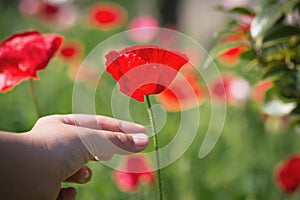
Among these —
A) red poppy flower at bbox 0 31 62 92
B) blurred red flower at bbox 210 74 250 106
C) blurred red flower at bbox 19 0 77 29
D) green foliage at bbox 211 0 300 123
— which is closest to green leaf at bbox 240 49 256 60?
green foliage at bbox 211 0 300 123

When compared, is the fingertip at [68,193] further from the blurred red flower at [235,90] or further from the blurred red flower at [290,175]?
the blurred red flower at [235,90]

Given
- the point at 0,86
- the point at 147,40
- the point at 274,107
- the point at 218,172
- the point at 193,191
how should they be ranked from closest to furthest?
the point at 0,86, the point at 274,107, the point at 193,191, the point at 218,172, the point at 147,40

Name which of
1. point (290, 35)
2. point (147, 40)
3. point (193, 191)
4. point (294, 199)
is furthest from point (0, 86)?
point (147, 40)

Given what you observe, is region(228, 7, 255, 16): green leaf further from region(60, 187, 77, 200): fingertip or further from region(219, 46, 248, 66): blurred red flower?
region(60, 187, 77, 200): fingertip

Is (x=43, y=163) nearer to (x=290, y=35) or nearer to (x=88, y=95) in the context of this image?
(x=290, y=35)

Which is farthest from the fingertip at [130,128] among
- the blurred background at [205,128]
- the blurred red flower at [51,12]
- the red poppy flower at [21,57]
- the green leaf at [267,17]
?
the blurred red flower at [51,12]

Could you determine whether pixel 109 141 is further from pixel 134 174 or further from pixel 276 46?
pixel 134 174
